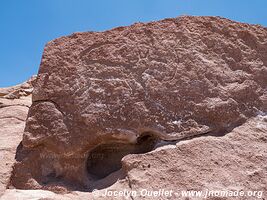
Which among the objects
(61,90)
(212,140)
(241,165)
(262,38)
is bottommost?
(241,165)

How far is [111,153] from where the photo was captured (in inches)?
117

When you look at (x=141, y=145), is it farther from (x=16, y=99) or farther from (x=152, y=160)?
(x=16, y=99)

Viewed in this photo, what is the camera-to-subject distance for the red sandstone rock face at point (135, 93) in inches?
110

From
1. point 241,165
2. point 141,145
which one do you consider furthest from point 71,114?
point 241,165

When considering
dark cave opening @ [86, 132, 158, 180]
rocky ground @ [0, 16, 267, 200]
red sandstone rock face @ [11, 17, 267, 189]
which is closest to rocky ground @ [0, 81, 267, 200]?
rocky ground @ [0, 16, 267, 200]

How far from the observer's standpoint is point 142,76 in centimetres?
293

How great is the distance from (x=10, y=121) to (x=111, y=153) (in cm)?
132

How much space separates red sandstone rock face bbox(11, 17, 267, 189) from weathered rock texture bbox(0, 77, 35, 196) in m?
0.11

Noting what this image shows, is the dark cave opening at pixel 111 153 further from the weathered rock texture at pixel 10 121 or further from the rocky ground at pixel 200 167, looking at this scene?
the weathered rock texture at pixel 10 121

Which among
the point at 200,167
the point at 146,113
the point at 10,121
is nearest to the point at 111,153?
the point at 146,113

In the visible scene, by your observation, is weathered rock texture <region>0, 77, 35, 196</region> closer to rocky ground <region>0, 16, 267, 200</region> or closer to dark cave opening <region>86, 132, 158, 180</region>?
rocky ground <region>0, 16, 267, 200</region>

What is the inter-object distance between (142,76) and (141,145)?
1.90 ft

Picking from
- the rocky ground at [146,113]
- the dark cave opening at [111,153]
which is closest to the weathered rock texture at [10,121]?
the rocky ground at [146,113]

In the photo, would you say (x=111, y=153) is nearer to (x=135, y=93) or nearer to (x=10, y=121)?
(x=135, y=93)
